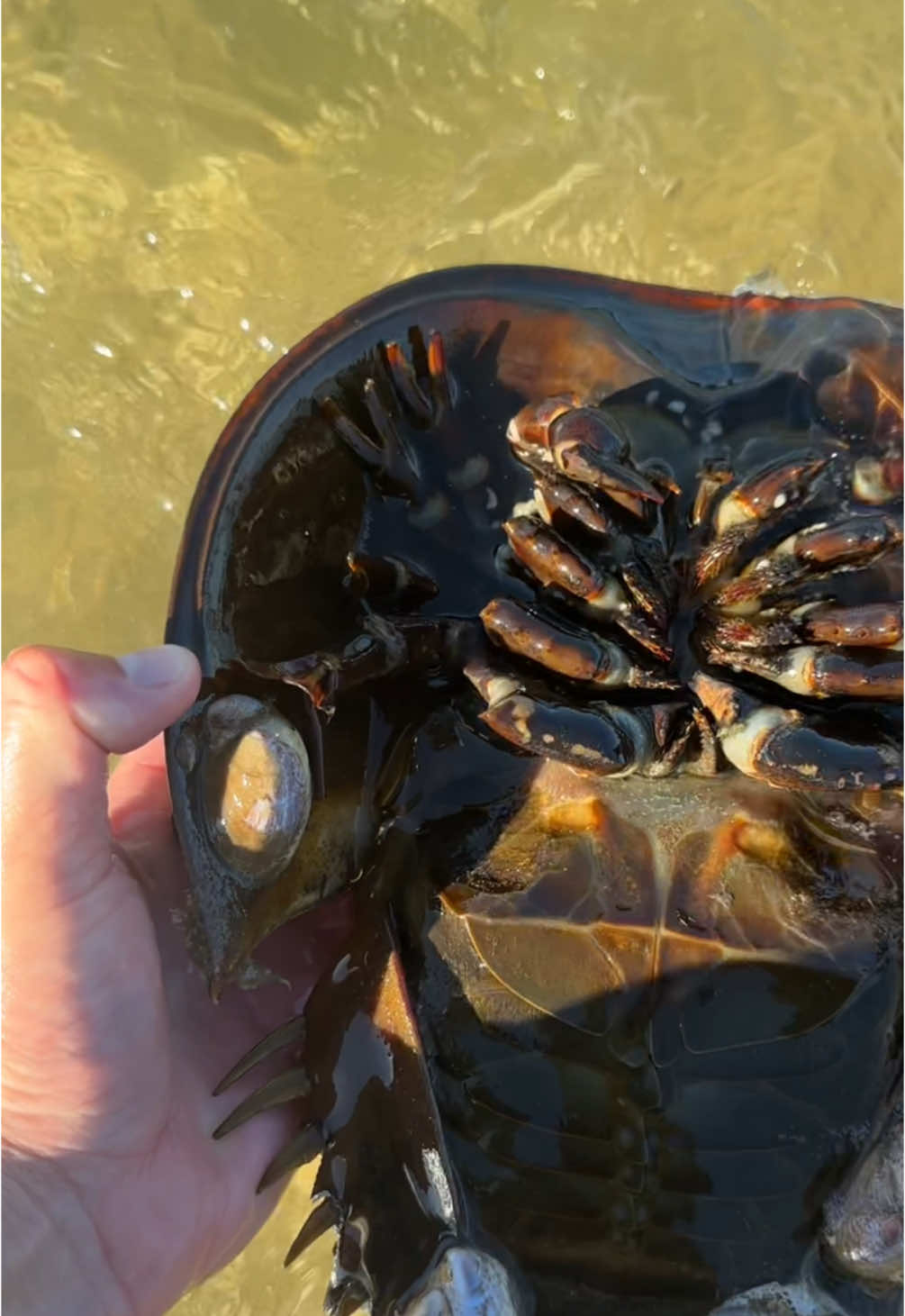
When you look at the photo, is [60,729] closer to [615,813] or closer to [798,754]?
[615,813]

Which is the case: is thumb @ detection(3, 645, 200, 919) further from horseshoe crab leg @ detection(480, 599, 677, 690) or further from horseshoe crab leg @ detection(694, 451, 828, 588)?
horseshoe crab leg @ detection(694, 451, 828, 588)

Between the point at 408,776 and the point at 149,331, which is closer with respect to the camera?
the point at 408,776

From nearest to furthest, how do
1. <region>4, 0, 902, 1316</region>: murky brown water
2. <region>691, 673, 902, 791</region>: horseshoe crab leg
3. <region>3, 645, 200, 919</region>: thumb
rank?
<region>691, 673, 902, 791</region>: horseshoe crab leg → <region>3, 645, 200, 919</region>: thumb → <region>4, 0, 902, 1316</region>: murky brown water

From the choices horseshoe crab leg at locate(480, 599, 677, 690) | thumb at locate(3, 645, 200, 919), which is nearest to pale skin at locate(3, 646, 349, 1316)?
thumb at locate(3, 645, 200, 919)

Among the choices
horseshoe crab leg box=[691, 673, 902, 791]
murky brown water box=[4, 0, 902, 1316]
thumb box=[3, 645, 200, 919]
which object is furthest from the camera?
murky brown water box=[4, 0, 902, 1316]

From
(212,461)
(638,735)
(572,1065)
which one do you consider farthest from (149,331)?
(572,1065)

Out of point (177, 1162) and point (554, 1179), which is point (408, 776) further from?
point (177, 1162)

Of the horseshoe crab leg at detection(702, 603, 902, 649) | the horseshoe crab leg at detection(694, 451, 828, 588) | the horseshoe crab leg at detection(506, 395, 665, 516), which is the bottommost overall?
the horseshoe crab leg at detection(702, 603, 902, 649)

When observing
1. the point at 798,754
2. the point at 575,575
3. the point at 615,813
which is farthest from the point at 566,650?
the point at 798,754
